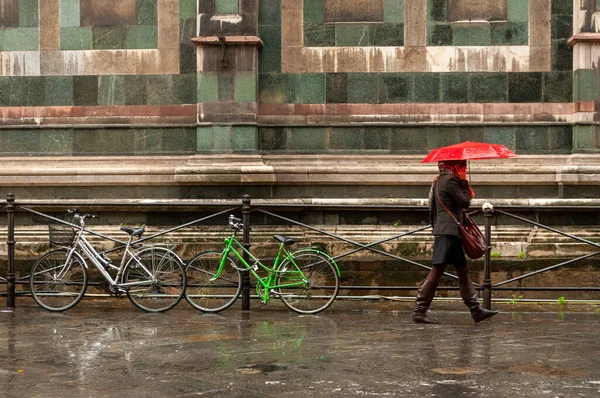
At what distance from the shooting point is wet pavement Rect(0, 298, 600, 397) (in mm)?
7465

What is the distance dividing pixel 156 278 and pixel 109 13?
4.81m

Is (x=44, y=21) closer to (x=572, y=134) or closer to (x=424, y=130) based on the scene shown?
(x=424, y=130)

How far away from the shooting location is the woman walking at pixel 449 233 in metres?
10.5

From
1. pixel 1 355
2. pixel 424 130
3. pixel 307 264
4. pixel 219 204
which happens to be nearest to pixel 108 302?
pixel 219 204

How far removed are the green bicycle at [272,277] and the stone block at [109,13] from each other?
4.22m

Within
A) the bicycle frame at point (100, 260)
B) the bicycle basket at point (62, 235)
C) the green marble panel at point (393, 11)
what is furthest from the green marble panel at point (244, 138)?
the bicycle basket at point (62, 235)

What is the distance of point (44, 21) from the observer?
14.5m

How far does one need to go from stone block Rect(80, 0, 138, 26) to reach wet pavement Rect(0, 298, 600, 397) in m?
4.65

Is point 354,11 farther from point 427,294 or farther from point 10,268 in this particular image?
point 10,268

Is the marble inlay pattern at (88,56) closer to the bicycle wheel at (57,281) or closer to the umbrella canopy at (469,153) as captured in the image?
the bicycle wheel at (57,281)

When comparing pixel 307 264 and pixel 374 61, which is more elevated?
pixel 374 61

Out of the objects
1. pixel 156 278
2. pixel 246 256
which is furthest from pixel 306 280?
pixel 156 278

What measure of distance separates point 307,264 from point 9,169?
210 inches

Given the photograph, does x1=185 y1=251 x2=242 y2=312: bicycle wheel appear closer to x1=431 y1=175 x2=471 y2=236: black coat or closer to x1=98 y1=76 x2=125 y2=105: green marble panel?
x1=431 y1=175 x2=471 y2=236: black coat
